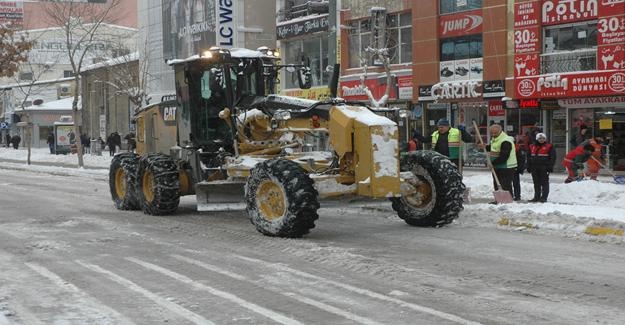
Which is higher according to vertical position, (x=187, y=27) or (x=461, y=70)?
(x=187, y=27)

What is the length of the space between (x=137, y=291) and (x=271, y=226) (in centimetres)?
316

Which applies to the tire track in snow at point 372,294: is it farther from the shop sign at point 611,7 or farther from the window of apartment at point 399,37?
the window of apartment at point 399,37

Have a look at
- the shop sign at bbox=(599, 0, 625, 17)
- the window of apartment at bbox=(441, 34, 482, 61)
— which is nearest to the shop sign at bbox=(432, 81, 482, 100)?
the window of apartment at bbox=(441, 34, 482, 61)

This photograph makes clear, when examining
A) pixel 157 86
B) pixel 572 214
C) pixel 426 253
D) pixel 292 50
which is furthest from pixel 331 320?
pixel 157 86

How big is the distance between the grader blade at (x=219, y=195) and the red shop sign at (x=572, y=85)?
14.5 meters

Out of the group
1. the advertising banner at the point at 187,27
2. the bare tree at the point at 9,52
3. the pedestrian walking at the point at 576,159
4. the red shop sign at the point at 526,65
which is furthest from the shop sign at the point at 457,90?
the bare tree at the point at 9,52

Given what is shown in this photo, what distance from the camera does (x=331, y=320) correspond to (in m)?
5.94

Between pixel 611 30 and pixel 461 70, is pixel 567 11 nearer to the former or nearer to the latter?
pixel 611 30

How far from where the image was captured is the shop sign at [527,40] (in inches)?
945

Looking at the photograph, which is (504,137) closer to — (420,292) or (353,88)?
(420,292)

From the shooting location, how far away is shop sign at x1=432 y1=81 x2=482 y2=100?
25734 mm

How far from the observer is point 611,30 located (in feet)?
72.3

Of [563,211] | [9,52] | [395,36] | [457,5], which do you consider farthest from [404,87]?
[563,211]

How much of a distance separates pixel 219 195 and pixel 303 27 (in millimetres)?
22267
